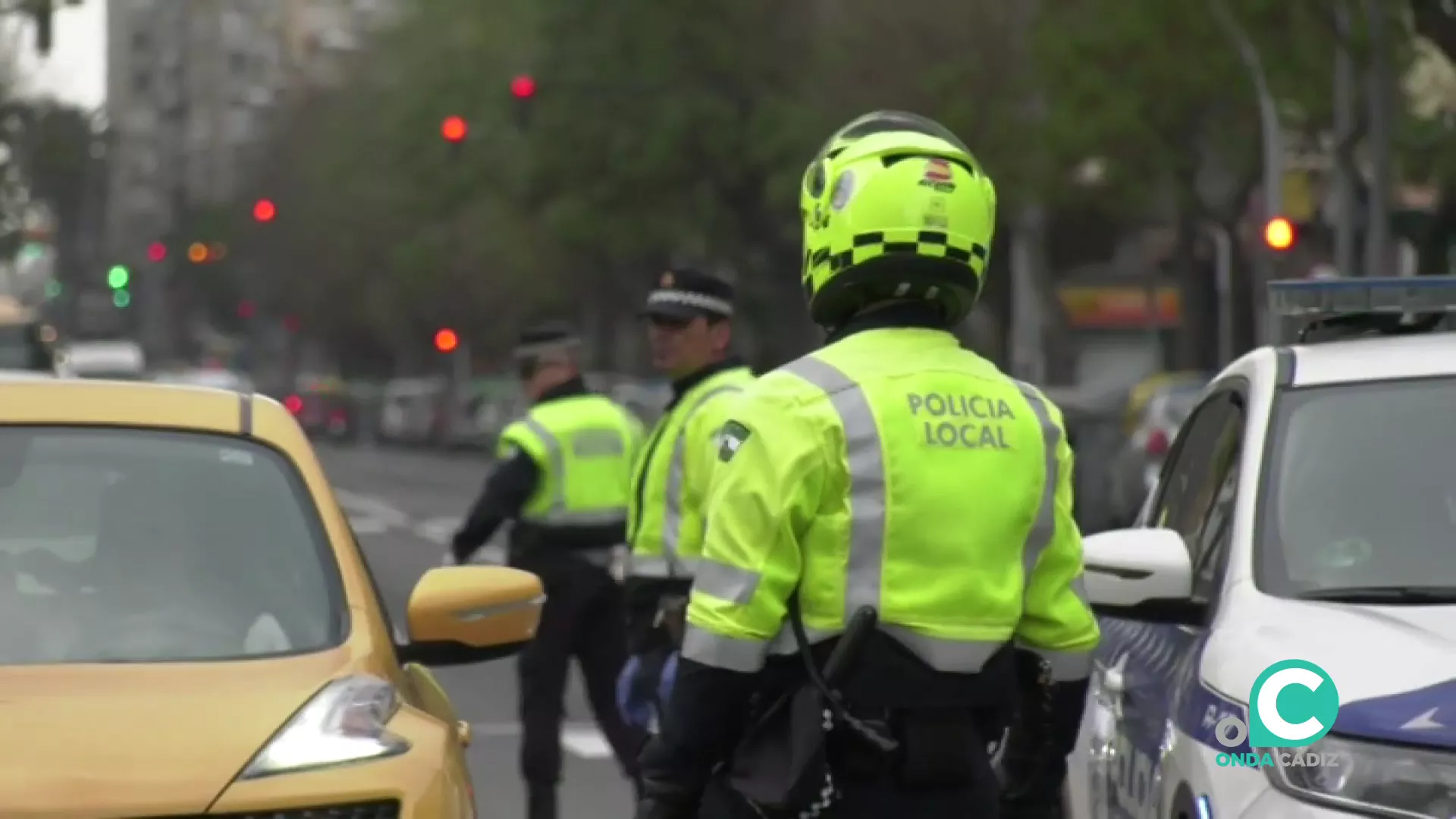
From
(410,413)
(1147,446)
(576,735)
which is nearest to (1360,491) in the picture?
(576,735)

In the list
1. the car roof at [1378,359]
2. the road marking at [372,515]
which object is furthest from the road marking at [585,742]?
the road marking at [372,515]

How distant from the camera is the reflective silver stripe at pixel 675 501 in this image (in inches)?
299

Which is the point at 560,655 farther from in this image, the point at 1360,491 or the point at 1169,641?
the point at 1360,491

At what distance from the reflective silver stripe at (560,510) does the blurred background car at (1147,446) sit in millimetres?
1784

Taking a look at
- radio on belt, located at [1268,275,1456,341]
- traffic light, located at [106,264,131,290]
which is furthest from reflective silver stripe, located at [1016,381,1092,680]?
traffic light, located at [106,264,131,290]

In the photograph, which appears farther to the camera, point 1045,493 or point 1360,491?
point 1360,491

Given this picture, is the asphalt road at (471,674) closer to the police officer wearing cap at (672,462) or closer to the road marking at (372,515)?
the road marking at (372,515)

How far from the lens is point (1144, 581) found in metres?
5.59

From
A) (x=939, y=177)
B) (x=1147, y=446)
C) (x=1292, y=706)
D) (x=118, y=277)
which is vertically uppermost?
(x=939, y=177)

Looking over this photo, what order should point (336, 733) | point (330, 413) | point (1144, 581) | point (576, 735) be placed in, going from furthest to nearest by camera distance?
point (330, 413) → point (576, 735) → point (1144, 581) → point (336, 733)

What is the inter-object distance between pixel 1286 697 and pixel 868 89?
143 ft

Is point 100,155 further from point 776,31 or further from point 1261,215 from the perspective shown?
point 1261,215

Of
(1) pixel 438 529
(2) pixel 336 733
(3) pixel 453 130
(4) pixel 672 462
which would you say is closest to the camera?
(2) pixel 336 733

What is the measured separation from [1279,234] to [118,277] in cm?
2844
